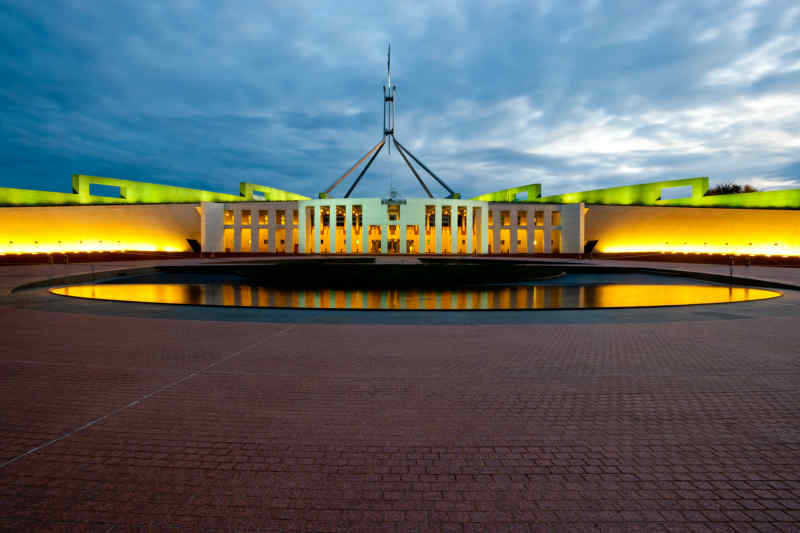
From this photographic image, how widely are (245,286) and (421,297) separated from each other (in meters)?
7.38

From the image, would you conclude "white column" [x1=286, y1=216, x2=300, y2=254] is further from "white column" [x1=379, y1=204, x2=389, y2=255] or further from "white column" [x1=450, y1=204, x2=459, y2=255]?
"white column" [x1=450, y1=204, x2=459, y2=255]

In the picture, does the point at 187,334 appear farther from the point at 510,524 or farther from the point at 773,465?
the point at 773,465

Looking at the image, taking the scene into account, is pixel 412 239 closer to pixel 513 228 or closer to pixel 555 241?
pixel 513 228

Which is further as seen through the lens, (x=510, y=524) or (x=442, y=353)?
(x=442, y=353)

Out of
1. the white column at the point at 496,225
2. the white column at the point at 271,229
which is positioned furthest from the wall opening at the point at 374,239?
the white column at the point at 496,225

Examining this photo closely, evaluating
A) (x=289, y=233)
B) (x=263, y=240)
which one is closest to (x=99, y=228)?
(x=263, y=240)

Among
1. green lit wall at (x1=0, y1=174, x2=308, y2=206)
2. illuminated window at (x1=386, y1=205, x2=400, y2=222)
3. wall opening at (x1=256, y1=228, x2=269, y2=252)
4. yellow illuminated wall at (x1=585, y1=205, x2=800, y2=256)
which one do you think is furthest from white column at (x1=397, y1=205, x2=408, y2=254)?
green lit wall at (x1=0, y1=174, x2=308, y2=206)

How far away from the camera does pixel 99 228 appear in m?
49.4

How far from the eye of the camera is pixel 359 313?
995cm

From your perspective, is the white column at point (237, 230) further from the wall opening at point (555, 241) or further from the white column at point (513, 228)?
the wall opening at point (555, 241)

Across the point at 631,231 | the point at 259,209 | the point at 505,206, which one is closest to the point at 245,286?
the point at 259,209

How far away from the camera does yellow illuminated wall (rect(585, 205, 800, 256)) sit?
138 ft

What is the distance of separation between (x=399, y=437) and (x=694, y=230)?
183ft

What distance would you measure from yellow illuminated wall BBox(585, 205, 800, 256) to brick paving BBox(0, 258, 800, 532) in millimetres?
47195
